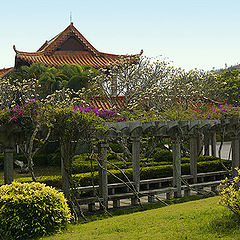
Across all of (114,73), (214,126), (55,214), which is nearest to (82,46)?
(114,73)

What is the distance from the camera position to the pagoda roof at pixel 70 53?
92.6 feet

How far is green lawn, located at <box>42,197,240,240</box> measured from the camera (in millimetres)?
6367

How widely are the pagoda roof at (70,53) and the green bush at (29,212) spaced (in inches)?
830


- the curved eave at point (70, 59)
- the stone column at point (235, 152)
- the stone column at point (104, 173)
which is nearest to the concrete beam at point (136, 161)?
the stone column at point (104, 173)

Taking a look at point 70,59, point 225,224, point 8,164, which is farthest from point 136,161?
point 70,59

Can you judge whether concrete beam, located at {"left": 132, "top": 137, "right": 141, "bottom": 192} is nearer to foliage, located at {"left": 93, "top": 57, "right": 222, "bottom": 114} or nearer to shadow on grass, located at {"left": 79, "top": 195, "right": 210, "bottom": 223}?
shadow on grass, located at {"left": 79, "top": 195, "right": 210, "bottom": 223}

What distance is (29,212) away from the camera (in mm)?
7293

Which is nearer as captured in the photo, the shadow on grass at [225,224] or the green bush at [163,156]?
the shadow on grass at [225,224]

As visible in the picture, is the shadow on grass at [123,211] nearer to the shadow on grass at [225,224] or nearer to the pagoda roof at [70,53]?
the shadow on grass at [225,224]

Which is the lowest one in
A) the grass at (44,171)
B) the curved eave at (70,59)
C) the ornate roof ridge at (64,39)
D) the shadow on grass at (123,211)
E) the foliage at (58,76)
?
the shadow on grass at (123,211)

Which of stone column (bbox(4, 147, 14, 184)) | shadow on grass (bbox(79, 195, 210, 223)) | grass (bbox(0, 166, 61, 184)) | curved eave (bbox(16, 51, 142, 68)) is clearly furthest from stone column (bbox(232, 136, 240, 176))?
curved eave (bbox(16, 51, 142, 68))

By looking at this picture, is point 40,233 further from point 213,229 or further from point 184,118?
point 184,118

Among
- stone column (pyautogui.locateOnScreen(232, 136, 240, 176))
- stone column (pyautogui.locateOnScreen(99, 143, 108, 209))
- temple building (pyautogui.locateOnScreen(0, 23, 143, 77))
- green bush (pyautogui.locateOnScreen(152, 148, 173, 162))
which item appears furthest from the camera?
temple building (pyautogui.locateOnScreen(0, 23, 143, 77))

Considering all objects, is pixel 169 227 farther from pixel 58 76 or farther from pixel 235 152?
pixel 58 76
